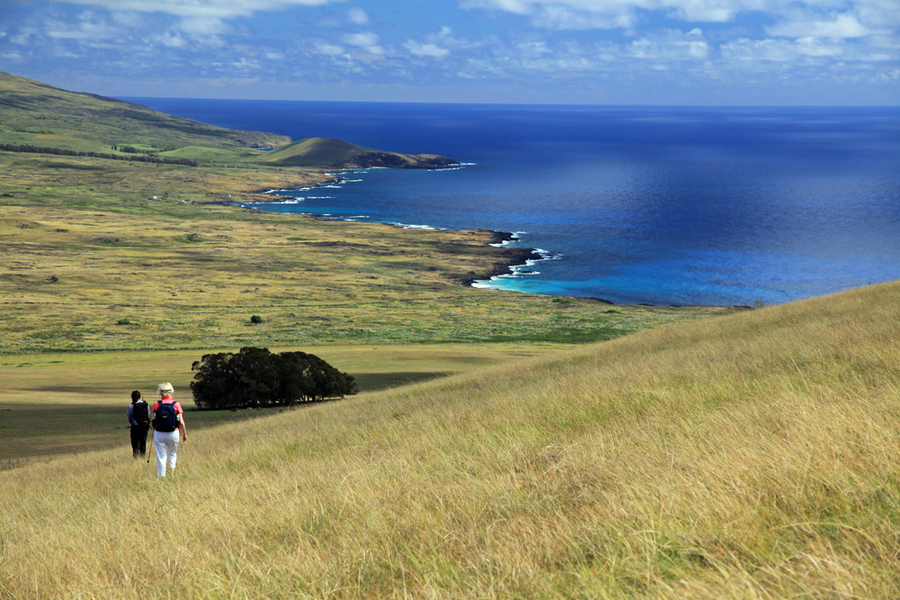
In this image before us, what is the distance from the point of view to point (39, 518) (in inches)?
348

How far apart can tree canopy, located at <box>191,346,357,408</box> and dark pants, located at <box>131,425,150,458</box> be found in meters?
14.8

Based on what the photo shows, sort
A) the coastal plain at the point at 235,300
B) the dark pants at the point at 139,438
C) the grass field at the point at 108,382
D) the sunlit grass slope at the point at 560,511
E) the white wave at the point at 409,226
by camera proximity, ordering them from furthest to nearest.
Result: the white wave at the point at 409,226 → the coastal plain at the point at 235,300 → the grass field at the point at 108,382 → the dark pants at the point at 139,438 → the sunlit grass slope at the point at 560,511

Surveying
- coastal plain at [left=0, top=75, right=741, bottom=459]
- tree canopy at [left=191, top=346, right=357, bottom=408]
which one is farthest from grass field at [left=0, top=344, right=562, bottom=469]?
tree canopy at [left=191, top=346, right=357, bottom=408]

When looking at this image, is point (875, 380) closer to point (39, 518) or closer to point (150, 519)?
point (150, 519)

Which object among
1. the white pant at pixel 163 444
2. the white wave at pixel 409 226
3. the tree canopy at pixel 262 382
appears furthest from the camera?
the white wave at pixel 409 226

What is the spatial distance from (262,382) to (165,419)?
711 inches

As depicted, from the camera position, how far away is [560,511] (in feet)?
15.1

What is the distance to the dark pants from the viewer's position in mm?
13547

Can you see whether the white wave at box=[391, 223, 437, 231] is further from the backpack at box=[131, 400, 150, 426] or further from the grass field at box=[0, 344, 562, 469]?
the backpack at box=[131, 400, 150, 426]

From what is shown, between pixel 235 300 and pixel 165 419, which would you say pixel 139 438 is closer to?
pixel 165 419

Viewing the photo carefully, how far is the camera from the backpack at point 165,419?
11203 mm

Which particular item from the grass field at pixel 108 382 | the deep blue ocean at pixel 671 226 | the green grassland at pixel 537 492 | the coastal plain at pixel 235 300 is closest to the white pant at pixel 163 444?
the green grassland at pixel 537 492

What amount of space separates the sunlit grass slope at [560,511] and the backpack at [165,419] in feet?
5.41

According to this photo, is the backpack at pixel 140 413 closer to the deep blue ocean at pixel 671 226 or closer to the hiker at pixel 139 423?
the hiker at pixel 139 423
